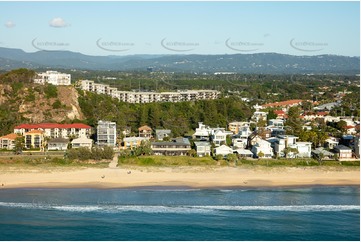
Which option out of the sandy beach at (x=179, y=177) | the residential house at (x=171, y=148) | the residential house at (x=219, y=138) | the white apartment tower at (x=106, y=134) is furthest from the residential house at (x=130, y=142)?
the sandy beach at (x=179, y=177)

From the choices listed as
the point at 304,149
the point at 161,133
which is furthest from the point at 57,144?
the point at 304,149

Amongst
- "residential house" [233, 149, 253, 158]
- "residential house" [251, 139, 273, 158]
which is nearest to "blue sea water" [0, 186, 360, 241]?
"residential house" [251, 139, 273, 158]

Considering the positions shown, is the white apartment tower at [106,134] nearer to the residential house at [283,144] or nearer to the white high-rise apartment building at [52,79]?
the residential house at [283,144]

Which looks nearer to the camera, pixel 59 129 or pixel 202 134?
pixel 59 129

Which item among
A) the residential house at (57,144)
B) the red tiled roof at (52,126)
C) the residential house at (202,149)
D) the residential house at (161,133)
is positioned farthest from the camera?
the residential house at (161,133)

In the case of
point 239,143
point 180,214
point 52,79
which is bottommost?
point 180,214

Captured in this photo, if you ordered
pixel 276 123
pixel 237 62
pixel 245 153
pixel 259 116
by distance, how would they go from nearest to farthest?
pixel 245 153
pixel 276 123
pixel 259 116
pixel 237 62

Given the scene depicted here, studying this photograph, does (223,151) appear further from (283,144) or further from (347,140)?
(347,140)
